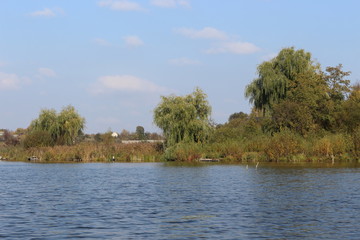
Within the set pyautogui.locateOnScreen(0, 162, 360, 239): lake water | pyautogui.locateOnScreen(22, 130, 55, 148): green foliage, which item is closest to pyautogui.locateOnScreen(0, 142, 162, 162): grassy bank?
pyautogui.locateOnScreen(22, 130, 55, 148): green foliage

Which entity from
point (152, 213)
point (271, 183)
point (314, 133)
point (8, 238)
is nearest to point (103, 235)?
point (8, 238)

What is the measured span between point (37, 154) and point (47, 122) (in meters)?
11.1

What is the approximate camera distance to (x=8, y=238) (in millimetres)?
17234

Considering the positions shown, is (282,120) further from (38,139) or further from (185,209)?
(185,209)

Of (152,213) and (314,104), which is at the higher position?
(314,104)

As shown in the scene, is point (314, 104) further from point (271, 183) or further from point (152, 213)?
point (152, 213)

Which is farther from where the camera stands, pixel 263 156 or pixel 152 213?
pixel 263 156

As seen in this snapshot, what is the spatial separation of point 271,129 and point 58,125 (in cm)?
3703

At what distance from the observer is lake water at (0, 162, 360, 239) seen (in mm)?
18203

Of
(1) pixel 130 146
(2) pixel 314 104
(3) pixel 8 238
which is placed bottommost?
(3) pixel 8 238

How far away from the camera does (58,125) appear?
8956 centimetres

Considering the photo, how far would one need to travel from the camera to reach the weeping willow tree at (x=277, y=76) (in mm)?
75312

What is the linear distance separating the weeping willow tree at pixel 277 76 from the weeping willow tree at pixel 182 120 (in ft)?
29.5

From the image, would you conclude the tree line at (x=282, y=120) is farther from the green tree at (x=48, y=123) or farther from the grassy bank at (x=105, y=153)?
the green tree at (x=48, y=123)
